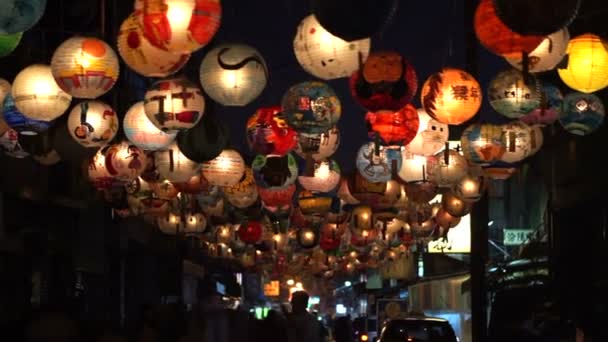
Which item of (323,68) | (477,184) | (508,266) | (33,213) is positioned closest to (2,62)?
(33,213)

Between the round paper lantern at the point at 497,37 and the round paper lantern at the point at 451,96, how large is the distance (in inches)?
89.3

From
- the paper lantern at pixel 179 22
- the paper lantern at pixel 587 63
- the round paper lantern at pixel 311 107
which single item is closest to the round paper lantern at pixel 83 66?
the paper lantern at pixel 179 22

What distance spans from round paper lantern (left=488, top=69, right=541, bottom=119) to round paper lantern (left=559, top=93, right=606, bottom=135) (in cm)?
139

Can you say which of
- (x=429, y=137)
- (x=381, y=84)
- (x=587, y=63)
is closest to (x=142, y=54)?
(x=381, y=84)

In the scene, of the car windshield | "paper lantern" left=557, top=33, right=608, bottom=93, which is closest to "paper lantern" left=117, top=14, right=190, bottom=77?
"paper lantern" left=557, top=33, right=608, bottom=93

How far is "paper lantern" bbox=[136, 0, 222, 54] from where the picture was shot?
10156mm

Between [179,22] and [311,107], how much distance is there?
3.48 metres

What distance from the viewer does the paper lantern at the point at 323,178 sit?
1752 cm

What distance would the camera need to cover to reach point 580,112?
46.6 ft

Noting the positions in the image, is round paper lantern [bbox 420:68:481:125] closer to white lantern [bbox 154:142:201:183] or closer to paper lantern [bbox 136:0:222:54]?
paper lantern [bbox 136:0:222:54]

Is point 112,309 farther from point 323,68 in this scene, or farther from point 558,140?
point 323,68

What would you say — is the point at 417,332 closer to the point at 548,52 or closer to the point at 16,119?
the point at 548,52

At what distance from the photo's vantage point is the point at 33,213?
23.1m

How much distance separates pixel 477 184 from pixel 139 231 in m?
17.4
